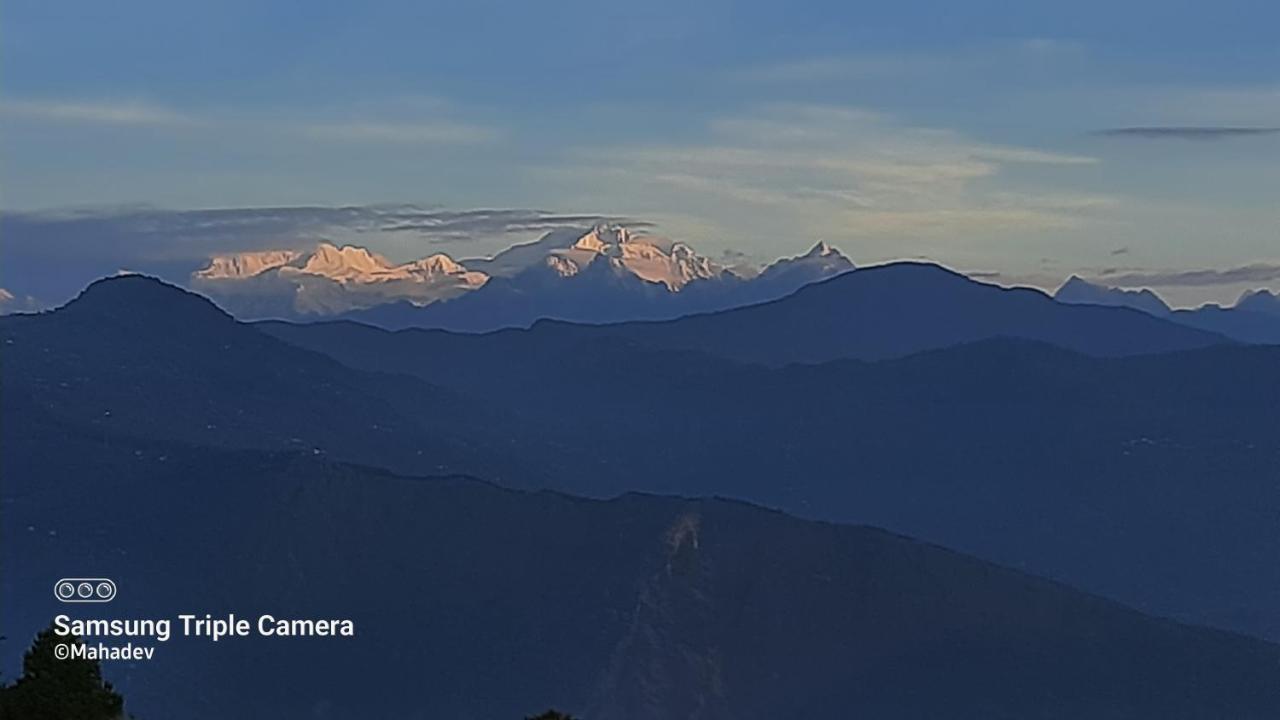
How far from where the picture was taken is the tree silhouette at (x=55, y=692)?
3931 centimetres

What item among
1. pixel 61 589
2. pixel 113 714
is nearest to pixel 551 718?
pixel 113 714

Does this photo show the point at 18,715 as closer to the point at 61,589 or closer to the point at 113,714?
the point at 113,714

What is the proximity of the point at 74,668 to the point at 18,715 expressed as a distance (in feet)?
5.03

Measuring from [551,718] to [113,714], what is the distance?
9651 mm

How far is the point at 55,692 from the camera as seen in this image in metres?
39.6

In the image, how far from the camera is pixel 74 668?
40094 mm

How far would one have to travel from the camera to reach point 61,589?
19725 cm

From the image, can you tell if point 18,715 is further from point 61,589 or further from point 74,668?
point 61,589

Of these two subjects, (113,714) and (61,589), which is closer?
(113,714)

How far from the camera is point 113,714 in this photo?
135 ft

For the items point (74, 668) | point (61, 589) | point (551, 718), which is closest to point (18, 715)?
point (74, 668)

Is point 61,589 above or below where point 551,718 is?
A: below

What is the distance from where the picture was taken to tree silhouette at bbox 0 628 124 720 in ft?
129

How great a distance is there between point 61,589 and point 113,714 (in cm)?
16446
